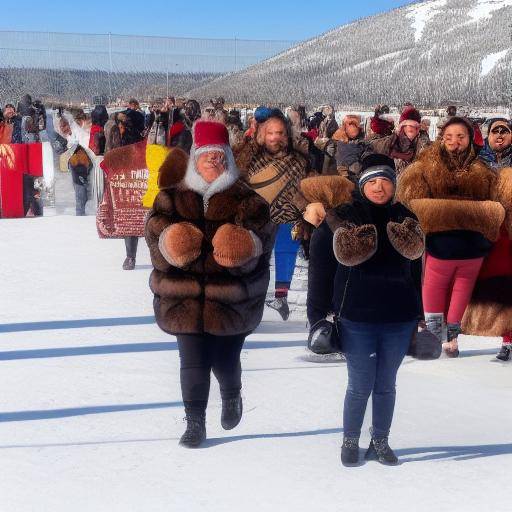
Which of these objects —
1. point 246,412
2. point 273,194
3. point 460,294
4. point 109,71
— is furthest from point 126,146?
point 109,71

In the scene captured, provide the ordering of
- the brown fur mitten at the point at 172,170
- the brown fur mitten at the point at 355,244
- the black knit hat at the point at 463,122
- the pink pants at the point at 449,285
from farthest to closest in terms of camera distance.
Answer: the pink pants at the point at 449,285
the black knit hat at the point at 463,122
the brown fur mitten at the point at 172,170
the brown fur mitten at the point at 355,244

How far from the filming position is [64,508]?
349cm

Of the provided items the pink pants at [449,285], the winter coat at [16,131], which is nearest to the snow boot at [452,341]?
the pink pants at [449,285]

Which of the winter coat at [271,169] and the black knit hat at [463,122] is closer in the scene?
the black knit hat at [463,122]

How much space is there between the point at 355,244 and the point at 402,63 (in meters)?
111

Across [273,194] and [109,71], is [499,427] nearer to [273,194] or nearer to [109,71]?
[273,194]

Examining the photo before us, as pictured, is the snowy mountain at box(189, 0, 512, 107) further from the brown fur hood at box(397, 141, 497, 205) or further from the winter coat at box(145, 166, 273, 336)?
the winter coat at box(145, 166, 273, 336)

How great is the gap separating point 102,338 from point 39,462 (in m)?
2.25

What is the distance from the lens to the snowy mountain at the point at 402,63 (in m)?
93.2

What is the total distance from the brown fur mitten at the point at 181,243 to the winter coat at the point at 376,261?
54 centimetres

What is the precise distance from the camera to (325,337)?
384 cm

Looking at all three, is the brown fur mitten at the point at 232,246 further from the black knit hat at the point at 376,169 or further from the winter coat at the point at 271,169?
the winter coat at the point at 271,169

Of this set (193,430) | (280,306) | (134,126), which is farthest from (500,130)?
(134,126)

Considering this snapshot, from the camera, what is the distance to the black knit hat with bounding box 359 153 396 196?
3787mm
